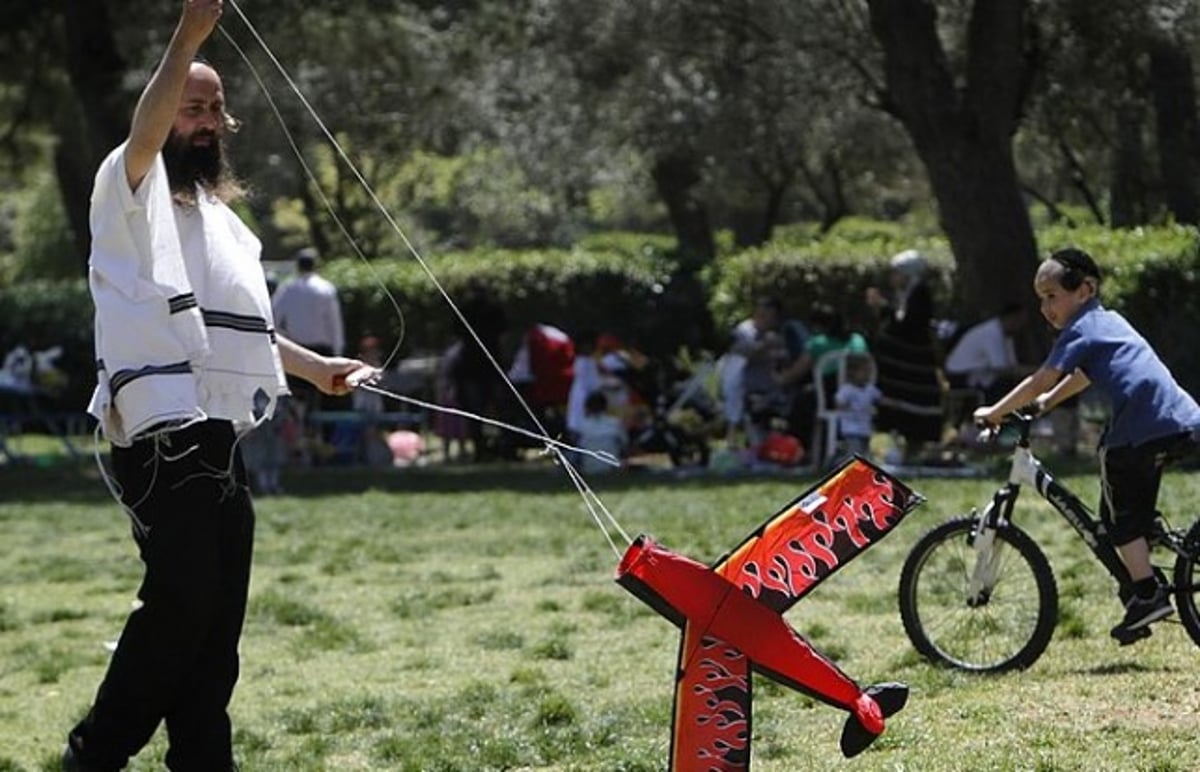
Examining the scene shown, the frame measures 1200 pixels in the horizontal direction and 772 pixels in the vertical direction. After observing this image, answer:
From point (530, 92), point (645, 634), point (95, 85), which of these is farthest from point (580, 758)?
point (530, 92)

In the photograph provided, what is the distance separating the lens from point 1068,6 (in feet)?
64.6

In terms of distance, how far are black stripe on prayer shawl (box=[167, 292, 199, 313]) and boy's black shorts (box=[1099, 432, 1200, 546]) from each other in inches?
138

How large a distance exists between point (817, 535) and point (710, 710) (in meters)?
0.52

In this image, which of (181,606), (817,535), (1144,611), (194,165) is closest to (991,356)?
(1144,611)

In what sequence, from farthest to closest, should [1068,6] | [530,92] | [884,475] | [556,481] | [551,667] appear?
[530,92]
[1068,6]
[556,481]
[551,667]
[884,475]

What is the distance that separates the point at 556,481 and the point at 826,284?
598 centimetres

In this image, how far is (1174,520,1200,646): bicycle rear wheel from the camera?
7379mm

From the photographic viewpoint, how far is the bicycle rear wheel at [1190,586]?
24.2 feet

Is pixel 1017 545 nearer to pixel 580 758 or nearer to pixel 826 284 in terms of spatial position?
pixel 580 758

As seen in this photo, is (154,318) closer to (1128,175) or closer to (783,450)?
(783,450)

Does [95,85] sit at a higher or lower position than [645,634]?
higher

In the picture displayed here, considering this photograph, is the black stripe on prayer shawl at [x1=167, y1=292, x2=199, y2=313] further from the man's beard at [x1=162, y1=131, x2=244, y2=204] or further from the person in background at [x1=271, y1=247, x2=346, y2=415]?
the person in background at [x1=271, y1=247, x2=346, y2=415]

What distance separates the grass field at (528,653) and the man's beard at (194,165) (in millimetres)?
1964

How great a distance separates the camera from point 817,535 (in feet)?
17.5
